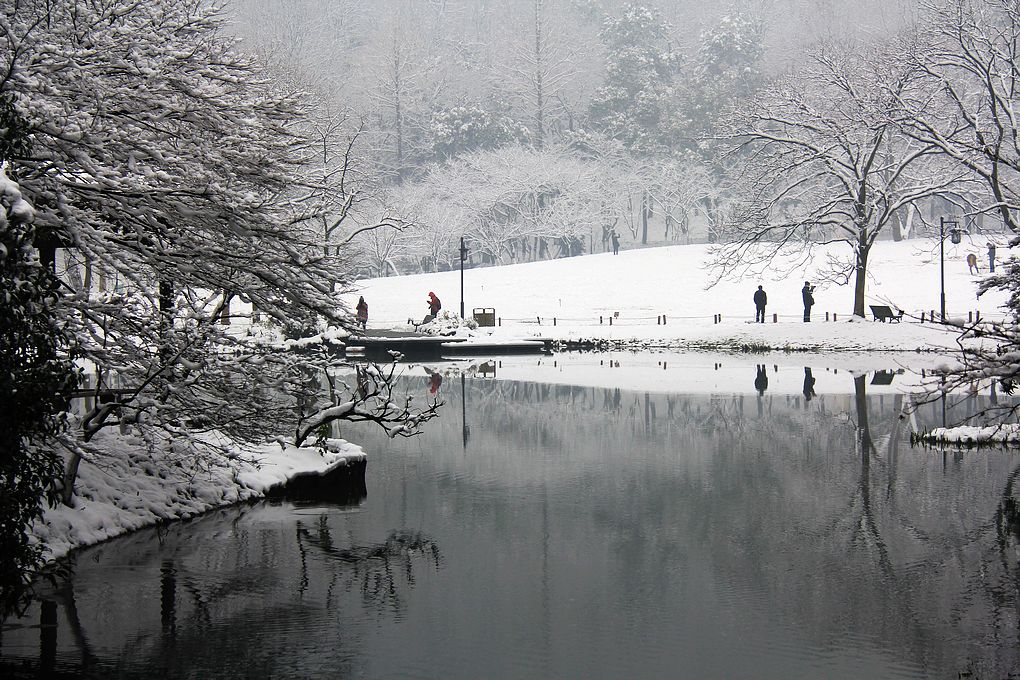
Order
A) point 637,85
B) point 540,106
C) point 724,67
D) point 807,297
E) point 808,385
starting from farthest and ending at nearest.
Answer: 1. point 637,85
2. point 540,106
3. point 724,67
4. point 807,297
5. point 808,385

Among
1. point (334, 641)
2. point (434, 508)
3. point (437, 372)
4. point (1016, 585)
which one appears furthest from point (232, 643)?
point (437, 372)

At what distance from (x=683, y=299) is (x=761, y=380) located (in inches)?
1373

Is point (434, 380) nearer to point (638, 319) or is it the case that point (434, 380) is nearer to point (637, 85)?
point (638, 319)

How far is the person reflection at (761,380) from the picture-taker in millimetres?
27903

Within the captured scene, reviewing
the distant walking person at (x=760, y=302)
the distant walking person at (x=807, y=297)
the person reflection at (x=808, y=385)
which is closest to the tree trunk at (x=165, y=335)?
the person reflection at (x=808, y=385)

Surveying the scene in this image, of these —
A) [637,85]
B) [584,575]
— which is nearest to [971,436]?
[584,575]

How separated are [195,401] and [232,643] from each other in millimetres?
3922

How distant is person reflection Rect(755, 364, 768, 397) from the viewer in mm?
27903

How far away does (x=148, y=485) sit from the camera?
14227 mm

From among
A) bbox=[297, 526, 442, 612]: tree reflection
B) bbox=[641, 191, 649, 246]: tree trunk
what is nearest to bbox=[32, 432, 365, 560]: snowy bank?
bbox=[297, 526, 442, 612]: tree reflection

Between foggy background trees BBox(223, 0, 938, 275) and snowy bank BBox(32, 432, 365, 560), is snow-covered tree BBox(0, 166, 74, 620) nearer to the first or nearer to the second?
snowy bank BBox(32, 432, 365, 560)

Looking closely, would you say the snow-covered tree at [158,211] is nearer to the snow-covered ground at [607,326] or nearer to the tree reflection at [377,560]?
the snow-covered ground at [607,326]

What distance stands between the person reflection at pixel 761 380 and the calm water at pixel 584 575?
8.40 m

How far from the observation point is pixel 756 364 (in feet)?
120
